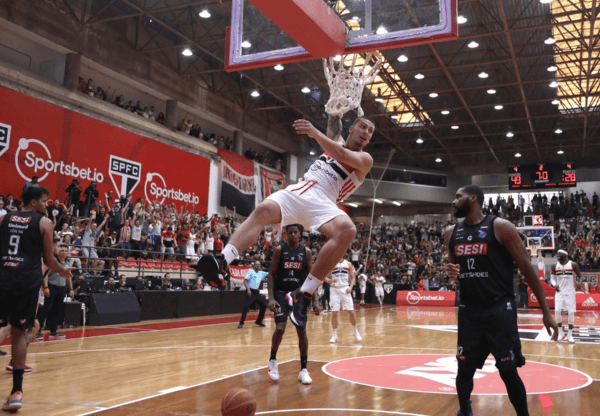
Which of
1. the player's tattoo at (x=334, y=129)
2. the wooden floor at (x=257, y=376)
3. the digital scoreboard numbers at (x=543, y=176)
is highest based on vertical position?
the digital scoreboard numbers at (x=543, y=176)

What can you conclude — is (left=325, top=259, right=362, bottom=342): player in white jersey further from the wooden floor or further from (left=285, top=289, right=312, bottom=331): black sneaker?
(left=285, top=289, right=312, bottom=331): black sneaker

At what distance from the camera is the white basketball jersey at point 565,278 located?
38.9 ft

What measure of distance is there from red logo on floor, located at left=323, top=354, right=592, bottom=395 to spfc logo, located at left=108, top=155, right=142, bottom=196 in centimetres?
1583

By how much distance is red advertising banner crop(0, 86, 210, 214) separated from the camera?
17797mm

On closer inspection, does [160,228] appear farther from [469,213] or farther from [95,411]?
[469,213]

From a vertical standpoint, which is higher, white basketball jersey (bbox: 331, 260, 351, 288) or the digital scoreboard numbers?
the digital scoreboard numbers

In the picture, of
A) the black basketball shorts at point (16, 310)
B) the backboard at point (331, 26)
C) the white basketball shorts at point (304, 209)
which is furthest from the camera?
the backboard at point (331, 26)

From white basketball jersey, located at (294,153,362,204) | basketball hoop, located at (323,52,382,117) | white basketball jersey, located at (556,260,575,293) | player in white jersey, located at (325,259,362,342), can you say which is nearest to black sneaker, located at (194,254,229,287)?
white basketball jersey, located at (294,153,362,204)

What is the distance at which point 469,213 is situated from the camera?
436 centimetres

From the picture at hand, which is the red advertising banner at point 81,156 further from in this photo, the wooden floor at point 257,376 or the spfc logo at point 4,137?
the wooden floor at point 257,376

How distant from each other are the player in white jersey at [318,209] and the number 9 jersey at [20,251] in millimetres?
2090

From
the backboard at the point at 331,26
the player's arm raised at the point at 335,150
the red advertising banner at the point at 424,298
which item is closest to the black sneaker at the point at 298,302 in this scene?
the player's arm raised at the point at 335,150

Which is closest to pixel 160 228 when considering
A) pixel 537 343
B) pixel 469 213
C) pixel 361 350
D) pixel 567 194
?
pixel 361 350

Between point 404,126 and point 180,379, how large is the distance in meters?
29.2
